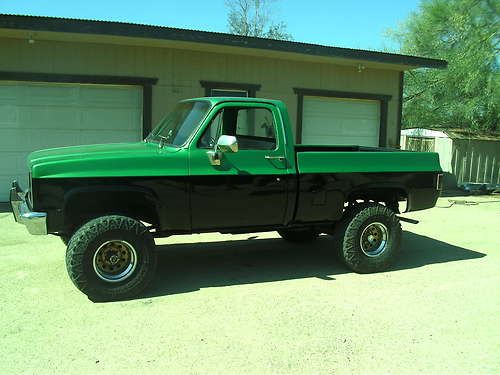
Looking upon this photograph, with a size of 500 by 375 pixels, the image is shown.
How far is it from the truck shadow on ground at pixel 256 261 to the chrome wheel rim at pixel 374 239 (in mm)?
344

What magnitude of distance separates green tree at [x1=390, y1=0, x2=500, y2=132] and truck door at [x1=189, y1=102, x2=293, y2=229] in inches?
422

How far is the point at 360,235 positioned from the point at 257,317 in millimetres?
2056

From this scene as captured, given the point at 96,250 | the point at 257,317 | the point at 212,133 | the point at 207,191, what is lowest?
the point at 257,317

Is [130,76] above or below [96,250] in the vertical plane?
above

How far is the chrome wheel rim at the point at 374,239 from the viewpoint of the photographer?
6.45 metres

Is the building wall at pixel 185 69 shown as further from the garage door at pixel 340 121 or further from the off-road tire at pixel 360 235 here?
the off-road tire at pixel 360 235

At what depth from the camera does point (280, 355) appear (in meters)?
4.04

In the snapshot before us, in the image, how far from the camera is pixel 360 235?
634cm

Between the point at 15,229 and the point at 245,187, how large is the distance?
4433mm

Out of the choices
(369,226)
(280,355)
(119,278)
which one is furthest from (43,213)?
(369,226)

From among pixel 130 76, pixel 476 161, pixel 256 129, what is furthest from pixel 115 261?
pixel 476 161

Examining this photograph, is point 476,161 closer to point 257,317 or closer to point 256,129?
point 256,129

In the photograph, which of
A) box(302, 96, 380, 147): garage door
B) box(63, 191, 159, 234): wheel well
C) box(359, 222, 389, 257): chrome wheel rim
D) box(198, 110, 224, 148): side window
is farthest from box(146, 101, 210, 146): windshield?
box(302, 96, 380, 147): garage door

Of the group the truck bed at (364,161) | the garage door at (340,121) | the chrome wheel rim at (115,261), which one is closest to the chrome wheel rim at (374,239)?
the truck bed at (364,161)
